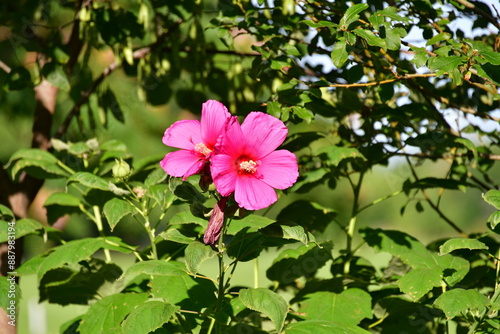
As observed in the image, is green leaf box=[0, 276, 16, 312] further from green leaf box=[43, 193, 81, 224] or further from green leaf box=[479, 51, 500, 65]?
green leaf box=[479, 51, 500, 65]

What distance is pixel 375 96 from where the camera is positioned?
1.63m

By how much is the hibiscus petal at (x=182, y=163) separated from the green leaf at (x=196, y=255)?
120mm

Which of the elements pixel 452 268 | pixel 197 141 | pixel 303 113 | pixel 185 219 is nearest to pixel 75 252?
pixel 185 219

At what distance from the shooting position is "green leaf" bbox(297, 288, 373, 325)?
51.3 inches

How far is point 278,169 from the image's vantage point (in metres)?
1.00

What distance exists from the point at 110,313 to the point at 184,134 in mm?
432

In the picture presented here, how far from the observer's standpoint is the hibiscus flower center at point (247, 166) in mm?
978

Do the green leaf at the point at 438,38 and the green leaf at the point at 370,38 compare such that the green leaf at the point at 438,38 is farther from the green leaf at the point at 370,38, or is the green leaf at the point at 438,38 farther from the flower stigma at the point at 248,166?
the flower stigma at the point at 248,166

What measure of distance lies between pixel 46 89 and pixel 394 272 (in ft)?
3.81

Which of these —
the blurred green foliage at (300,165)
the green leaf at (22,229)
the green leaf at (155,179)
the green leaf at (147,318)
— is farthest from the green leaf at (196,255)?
the green leaf at (22,229)

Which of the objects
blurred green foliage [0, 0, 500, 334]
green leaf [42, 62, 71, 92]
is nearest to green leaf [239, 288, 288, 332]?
blurred green foliage [0, 0, 500, 334]

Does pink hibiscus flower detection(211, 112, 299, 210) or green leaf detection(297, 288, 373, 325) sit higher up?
pink hibiscus flower detection(211, 112, 299, 210)

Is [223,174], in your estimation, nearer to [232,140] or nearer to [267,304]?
[232,140]

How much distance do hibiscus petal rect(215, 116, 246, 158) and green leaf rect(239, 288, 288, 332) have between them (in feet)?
0.78
